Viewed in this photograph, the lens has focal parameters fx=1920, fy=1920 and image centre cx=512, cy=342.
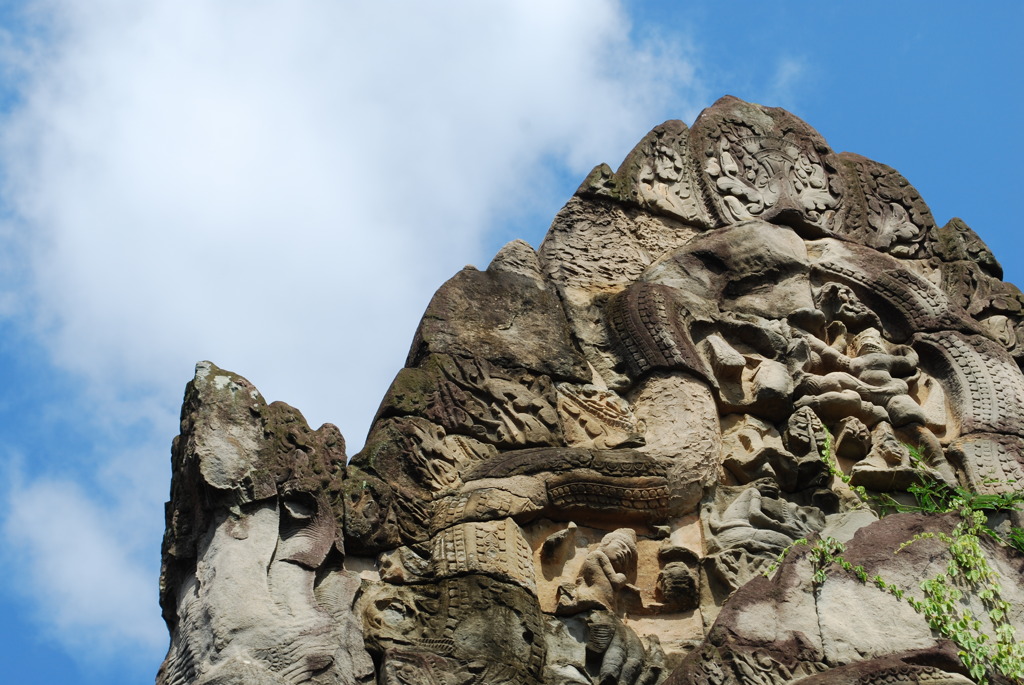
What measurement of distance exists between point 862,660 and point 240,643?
2662 mm

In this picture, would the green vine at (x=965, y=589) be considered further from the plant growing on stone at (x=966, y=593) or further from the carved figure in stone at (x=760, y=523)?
the carved figure in stone at (x=760, y=523)

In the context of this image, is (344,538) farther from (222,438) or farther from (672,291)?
(672,291)

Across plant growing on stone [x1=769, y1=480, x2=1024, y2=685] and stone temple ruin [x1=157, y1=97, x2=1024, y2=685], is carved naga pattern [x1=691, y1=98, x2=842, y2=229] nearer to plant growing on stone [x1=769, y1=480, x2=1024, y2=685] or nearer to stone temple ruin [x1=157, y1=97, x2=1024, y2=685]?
stone temple ruin [x1=157, y1=97, x2=1024, y2=685]

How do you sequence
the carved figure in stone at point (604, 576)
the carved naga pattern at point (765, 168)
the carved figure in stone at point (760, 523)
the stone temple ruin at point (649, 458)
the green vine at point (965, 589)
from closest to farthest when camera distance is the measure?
the stone temple ruin at point (649, 458) → the green vine at point (965, 589) → the carved figure in stone at point (604, 576) → the carved figure in stone at point (760, 523) → the carved naga pattern at point (765, 168)

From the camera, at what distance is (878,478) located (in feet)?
32.5

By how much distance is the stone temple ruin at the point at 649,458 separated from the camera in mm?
8203

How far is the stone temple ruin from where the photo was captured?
323 inches

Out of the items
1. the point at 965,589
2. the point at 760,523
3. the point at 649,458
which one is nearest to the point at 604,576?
the point at 649,458

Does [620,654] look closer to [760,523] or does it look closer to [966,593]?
[760,523]

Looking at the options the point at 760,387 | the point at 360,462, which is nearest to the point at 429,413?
the point at 360,462

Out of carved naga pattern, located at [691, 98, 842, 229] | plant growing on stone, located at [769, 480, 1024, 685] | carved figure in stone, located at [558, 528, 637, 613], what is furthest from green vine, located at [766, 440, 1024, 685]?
carved naga pattern, located at [691, 98, 842, 229]

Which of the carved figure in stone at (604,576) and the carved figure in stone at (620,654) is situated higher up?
the carved figure in stone at (604,576)

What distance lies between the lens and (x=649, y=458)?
946 cm

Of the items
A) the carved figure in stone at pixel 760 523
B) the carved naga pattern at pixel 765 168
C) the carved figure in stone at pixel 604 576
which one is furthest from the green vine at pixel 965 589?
the carved naga pattern at pixel 765 168
